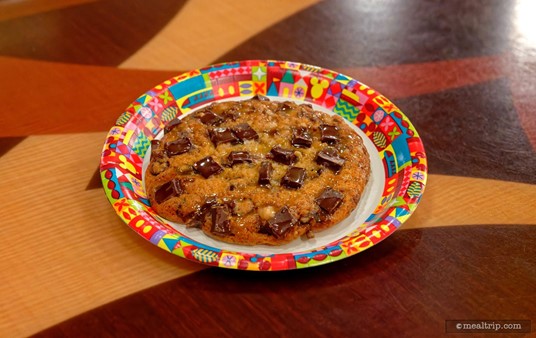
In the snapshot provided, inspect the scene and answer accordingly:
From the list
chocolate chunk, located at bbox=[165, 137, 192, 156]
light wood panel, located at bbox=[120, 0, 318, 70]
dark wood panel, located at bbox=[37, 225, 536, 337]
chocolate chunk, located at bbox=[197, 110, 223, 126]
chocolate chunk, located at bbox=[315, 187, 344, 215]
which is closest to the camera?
dark wood panel, located at bbox=[37, 225, 536, 337]

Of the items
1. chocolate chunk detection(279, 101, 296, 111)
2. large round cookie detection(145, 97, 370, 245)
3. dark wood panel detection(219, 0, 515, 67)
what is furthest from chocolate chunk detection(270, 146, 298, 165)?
dark wood panel detection(219, 0, 515, 67)

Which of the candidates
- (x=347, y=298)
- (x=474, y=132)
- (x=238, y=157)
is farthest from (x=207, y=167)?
(x=474, y=132)

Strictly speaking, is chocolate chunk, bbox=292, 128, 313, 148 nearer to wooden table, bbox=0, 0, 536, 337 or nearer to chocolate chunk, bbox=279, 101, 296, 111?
chocolate chunk, bbox=279, 101, 296, 111

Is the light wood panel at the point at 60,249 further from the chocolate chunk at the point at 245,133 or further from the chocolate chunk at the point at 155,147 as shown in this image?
the chocolate chunk at the point at 245,133

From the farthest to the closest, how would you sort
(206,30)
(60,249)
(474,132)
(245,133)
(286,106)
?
(206,30), (474,132), (286,106), (245,133), (60,249)

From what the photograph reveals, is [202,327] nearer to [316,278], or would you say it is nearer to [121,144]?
[316,278]

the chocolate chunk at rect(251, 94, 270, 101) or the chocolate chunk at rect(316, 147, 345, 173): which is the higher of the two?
the chocolate chunk at rect(251, 94, 270, 101)

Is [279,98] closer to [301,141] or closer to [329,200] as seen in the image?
[301,141]
